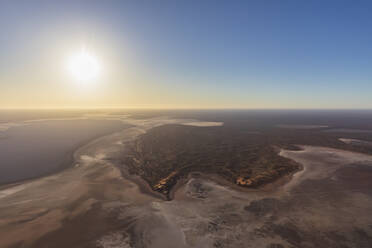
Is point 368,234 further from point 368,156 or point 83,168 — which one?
point 83,168

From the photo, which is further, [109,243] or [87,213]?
[87,213]

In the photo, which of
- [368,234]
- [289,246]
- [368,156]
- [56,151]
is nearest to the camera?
[289,246]

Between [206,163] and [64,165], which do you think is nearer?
[64,165]

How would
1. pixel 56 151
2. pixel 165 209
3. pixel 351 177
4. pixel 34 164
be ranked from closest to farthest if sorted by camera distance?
pixel 165 209
pixel 351 177
pixel 34 164
pixel 56 151

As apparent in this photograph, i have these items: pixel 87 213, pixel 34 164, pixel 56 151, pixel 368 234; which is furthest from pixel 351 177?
pixel 56 151

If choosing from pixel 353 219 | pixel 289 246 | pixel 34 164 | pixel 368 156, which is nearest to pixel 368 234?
pixel 353 219

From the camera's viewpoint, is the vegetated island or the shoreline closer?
the shoreline

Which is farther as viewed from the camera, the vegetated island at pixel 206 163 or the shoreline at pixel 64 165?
the vegetated island at pixel 206 163

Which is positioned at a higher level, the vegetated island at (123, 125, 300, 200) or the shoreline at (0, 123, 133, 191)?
the vegetated island at (123, 125, 300, 200)

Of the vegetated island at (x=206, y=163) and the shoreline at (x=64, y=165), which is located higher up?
the vegetated island at (x=206, y=163)

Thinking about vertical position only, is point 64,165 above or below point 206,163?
below
